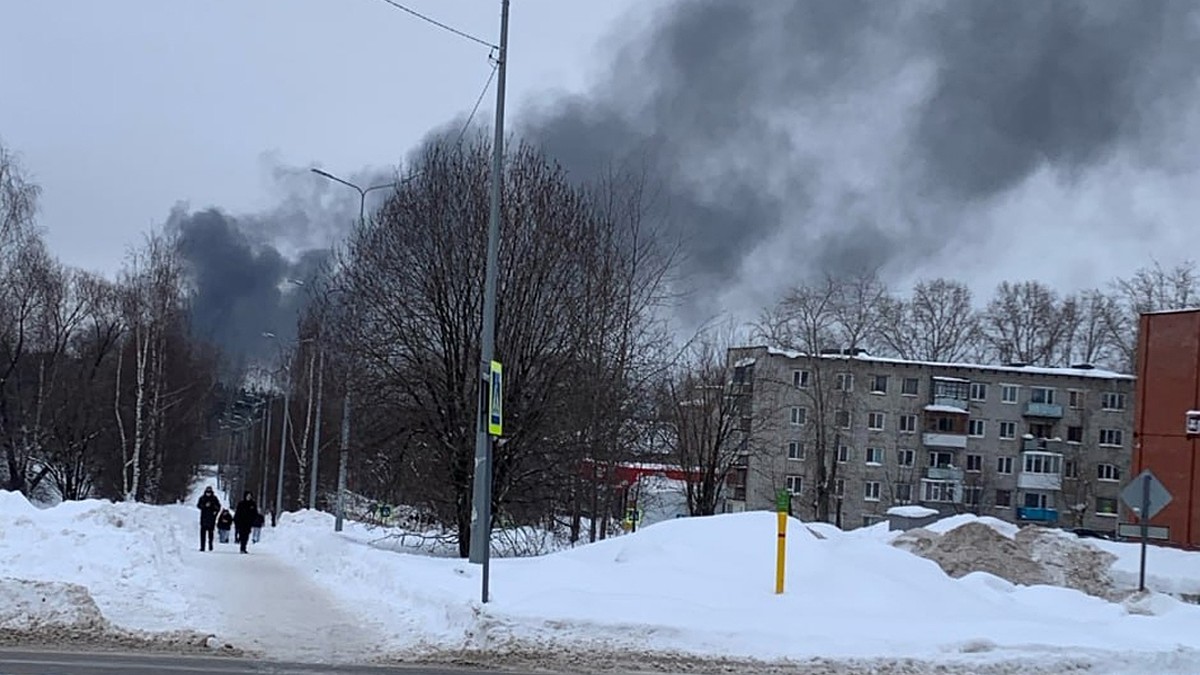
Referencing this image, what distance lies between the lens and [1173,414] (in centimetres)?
4419

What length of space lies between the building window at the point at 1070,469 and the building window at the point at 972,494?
5722 millimetres

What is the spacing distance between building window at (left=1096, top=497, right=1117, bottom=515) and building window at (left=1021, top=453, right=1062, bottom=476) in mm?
3471

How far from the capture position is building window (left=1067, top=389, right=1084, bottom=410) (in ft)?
280

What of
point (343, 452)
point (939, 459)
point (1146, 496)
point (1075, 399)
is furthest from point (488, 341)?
point (1075, 399)

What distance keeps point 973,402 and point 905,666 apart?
73882 mm

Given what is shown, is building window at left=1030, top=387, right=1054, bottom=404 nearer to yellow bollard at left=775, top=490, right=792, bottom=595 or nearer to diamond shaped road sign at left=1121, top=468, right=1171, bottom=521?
diamond shaped road sign at left=1121, top=468, right=1171, bottom=521

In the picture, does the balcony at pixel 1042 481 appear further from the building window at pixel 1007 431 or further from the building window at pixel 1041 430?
the building window at pixel 1041 430

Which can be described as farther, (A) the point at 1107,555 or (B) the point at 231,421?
(B) the point at 231,421

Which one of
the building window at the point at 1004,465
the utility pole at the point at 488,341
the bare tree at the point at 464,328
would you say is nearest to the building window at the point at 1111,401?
the building window at the point at 1004,465

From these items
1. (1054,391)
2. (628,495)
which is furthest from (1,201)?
(1054,391)

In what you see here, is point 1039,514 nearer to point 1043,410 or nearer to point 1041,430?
point 1041,430

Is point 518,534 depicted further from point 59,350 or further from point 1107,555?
point 59,350

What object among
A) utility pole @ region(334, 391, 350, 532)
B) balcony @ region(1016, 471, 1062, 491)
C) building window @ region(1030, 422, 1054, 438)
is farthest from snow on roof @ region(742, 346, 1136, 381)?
utility pole @ region(334, 391, 350, 532)

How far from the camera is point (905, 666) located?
14680 mm
